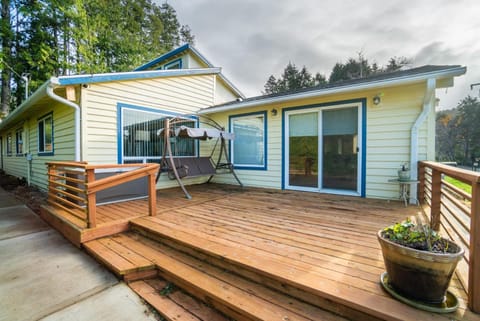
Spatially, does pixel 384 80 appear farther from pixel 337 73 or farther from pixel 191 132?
pixel 337 73

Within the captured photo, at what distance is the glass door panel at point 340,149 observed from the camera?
4.38 meters

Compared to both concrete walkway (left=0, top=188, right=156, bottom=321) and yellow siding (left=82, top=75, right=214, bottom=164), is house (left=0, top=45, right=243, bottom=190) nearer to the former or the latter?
yellow siding (left=82, top=75, right=214, bottom=164)

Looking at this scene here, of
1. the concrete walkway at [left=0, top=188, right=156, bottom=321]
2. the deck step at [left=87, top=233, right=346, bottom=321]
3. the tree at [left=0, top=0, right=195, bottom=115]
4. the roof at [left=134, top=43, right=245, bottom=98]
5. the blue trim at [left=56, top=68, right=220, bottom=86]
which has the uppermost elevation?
the tree at [left=0, top=0, right=195, bottom=115]

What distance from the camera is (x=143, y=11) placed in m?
16.2

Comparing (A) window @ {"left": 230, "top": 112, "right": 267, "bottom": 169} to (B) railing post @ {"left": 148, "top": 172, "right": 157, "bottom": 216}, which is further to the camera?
(A) window @ {"left": 230, "top": 112, "right": 267, "bottom": 169}

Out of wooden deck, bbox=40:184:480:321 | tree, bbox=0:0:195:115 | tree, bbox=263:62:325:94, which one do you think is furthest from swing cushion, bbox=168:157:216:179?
tree, bbox=263:62:325:94

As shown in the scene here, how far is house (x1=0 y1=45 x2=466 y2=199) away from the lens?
3.79m

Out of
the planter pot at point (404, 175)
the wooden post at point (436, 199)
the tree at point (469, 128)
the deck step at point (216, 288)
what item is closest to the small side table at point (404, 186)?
the planter pot at point (404, 175)

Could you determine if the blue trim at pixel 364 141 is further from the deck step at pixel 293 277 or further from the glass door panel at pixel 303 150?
the deck step at pixel 293 277

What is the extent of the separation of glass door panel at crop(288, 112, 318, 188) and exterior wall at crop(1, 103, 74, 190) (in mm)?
4716

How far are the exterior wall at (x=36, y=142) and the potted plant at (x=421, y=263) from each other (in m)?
5.39

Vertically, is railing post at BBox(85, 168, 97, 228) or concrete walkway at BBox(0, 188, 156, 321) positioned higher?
railing post at BBox(85, 168, 97, 228)

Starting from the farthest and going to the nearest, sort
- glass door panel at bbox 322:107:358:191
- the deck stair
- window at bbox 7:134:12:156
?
1. window at bbox 7:134:12:156
2. glass door panel at bbox 322:107:358:191
3. the deck stair

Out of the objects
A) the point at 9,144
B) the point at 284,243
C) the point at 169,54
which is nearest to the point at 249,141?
the point at 284,243
